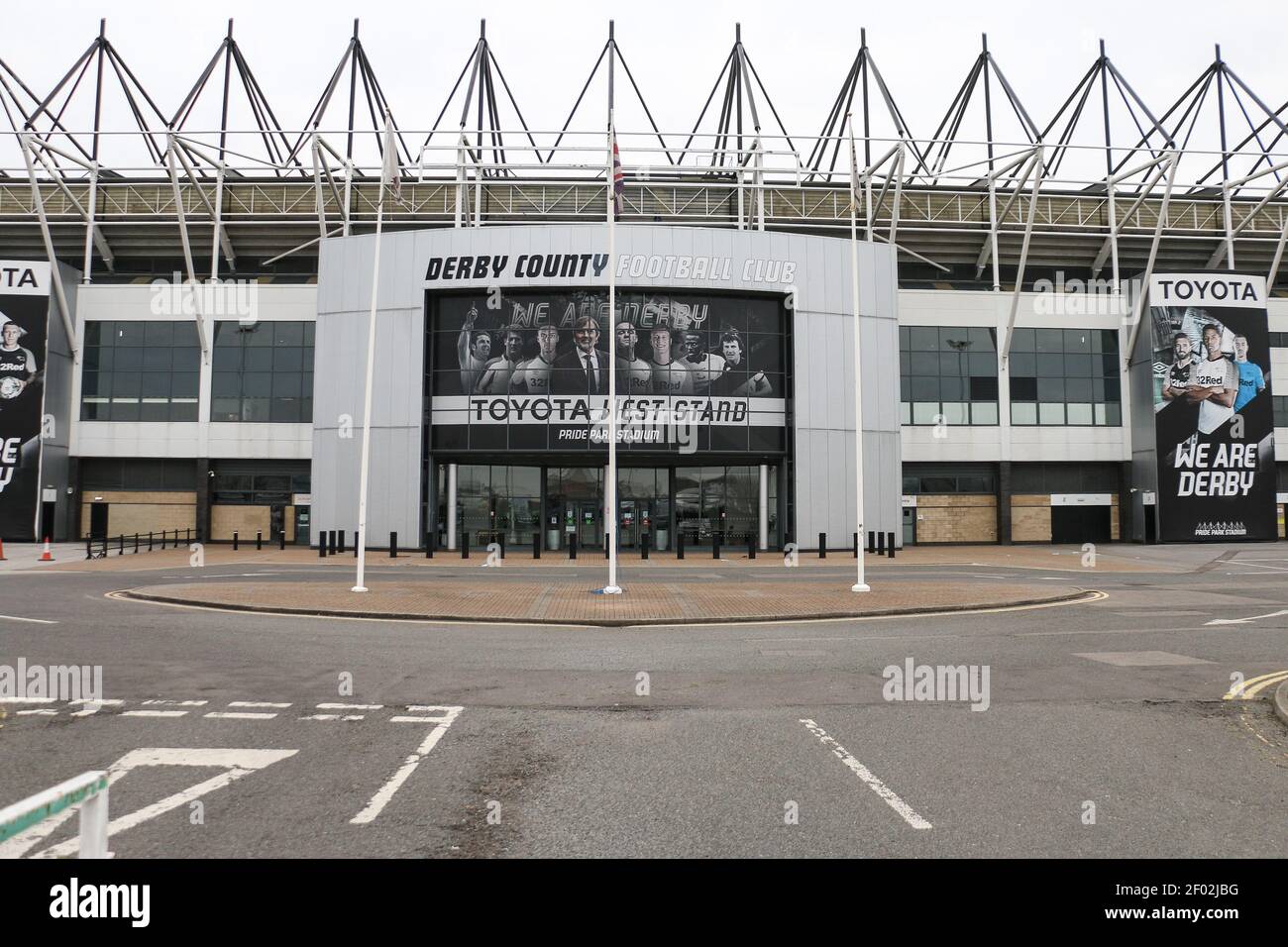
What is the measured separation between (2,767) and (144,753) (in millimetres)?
853

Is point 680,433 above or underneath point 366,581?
above

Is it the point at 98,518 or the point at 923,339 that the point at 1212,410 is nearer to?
the point at 923,339

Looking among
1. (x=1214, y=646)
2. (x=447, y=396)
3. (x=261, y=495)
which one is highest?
(x=447, y=396)

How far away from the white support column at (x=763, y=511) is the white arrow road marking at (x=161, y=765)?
29.5 metres

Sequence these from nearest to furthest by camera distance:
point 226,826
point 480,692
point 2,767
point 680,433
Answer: point 226,826, point 2,767, point 480,692, point 680,433

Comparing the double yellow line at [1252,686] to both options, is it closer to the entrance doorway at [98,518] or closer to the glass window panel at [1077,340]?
the glass window panel at [1077,340]

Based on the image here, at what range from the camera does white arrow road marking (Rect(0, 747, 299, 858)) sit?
4.27 m

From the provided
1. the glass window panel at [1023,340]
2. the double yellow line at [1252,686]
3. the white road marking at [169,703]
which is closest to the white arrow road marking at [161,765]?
the white road marking at [169,703]

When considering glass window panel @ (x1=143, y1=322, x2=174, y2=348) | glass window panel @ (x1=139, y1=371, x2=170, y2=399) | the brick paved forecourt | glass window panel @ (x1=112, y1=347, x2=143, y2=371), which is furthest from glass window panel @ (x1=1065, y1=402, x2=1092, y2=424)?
glass window panel @ (x1=112, y1=347, x2=143, y2=371)

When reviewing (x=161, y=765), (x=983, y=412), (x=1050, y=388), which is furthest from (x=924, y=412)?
(x=161, y=765)
